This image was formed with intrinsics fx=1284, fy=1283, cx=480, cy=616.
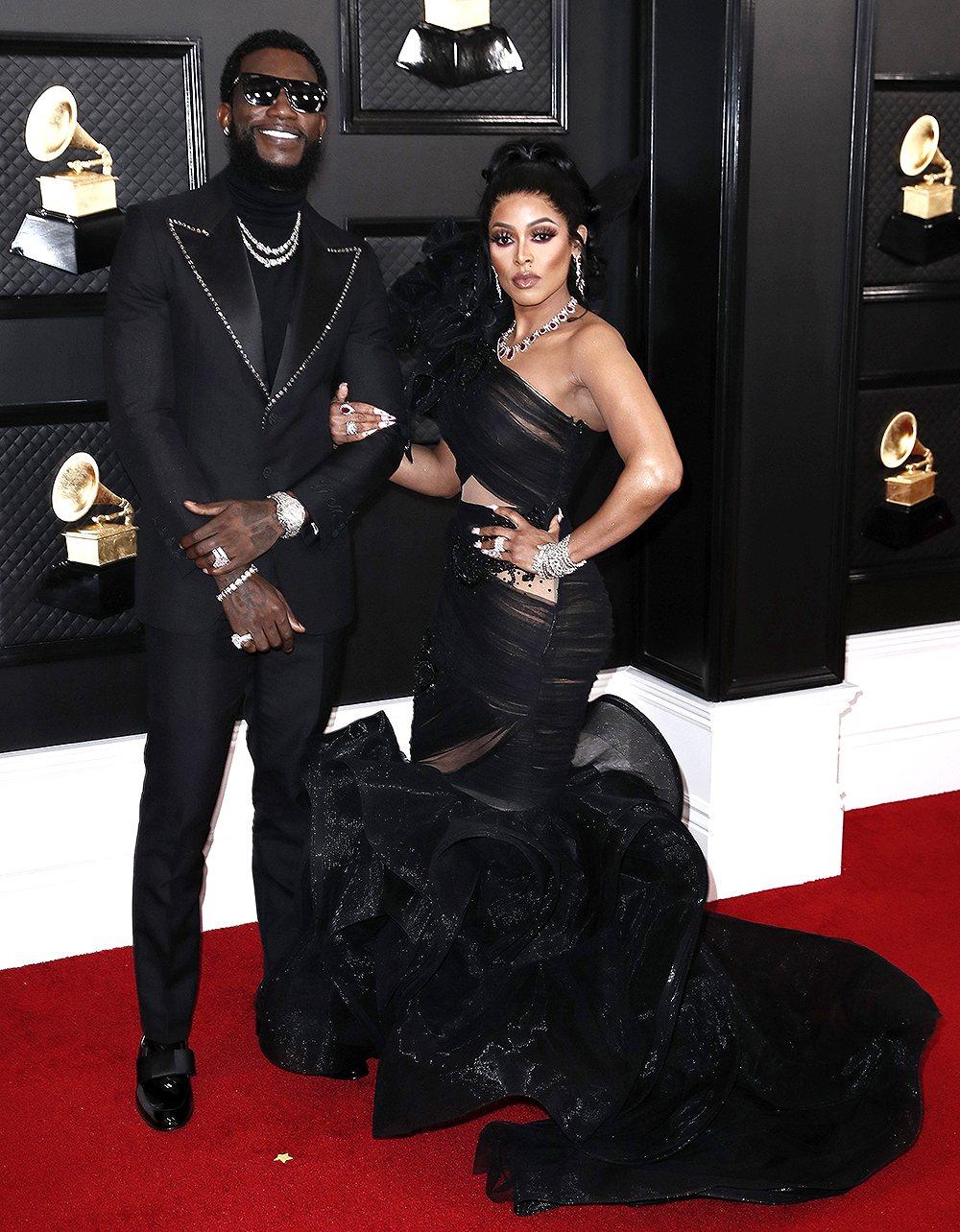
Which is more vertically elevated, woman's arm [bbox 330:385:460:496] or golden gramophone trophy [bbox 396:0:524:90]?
golden gramophone trophy [bbox 396:0:524:90]

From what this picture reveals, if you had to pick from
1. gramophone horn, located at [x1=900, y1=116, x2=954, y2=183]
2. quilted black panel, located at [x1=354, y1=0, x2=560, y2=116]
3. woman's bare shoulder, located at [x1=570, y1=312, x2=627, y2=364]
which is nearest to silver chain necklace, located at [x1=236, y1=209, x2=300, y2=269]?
woman's bare shoulder, located at [x1=570, y1=312, x2=627, y2=364]

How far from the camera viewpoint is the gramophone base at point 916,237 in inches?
161

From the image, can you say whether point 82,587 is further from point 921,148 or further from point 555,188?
point 921,148

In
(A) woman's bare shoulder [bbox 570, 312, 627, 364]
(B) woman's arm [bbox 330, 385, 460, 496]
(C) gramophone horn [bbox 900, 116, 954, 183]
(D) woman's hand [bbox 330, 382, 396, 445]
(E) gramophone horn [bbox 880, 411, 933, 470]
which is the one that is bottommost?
(E) gramophone horn [bbox 880, 411, 933, 470]

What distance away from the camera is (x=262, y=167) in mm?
2561

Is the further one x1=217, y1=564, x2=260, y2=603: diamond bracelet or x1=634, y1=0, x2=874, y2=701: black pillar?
x1=634, y1=0, x2=874, y2=701: black pillar

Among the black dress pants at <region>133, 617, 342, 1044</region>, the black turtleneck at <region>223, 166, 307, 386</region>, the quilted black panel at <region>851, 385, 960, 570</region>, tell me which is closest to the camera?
the black turtleneck at <region>223, 166, 307, 386</region>

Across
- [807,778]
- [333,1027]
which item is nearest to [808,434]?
[807,778]

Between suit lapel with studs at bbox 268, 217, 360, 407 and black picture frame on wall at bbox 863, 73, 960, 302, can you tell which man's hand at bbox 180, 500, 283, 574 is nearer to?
suit lapel with studs at bbox 268, 217, 360, 407

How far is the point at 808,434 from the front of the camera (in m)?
3.74

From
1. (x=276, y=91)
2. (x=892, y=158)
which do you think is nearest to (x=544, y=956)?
(x=276, y=91)

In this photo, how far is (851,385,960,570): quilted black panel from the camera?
423cm

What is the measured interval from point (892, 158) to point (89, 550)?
108 inches

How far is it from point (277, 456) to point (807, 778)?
2.07 m
